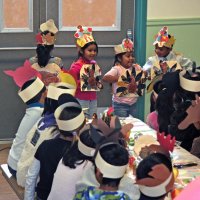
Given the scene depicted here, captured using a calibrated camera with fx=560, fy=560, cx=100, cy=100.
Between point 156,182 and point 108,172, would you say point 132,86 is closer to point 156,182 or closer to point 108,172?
point 108,172

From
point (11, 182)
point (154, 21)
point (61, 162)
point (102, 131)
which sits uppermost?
point (154, 21)

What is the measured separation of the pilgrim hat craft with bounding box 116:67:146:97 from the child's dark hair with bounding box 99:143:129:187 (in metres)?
2.54

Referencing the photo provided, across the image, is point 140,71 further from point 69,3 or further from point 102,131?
point 102,131

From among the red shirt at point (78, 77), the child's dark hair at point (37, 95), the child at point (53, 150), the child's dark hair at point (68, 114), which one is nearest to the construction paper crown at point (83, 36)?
the red shirt at point (78, 77)

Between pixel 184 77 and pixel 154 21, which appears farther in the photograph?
pixel 154 21

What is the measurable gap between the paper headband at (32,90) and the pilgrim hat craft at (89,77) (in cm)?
146

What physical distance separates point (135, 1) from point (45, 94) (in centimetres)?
290

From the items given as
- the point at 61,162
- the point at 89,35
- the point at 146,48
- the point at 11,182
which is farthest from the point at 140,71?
the point at 61,162

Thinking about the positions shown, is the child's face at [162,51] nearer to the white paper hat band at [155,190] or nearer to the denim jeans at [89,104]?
the denim jeans at [89,104]

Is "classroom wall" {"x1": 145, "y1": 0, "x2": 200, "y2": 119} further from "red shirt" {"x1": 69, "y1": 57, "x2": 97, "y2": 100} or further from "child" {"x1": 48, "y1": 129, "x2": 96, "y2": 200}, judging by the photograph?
"child" {"x1": 48, "y1": 129, "x2": 96, "y2": 200}

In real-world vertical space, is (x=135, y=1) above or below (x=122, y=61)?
above

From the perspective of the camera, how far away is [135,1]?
6.13 m

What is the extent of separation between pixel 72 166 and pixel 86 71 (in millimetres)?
2292

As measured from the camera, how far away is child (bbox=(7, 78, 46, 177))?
3.43 meters
